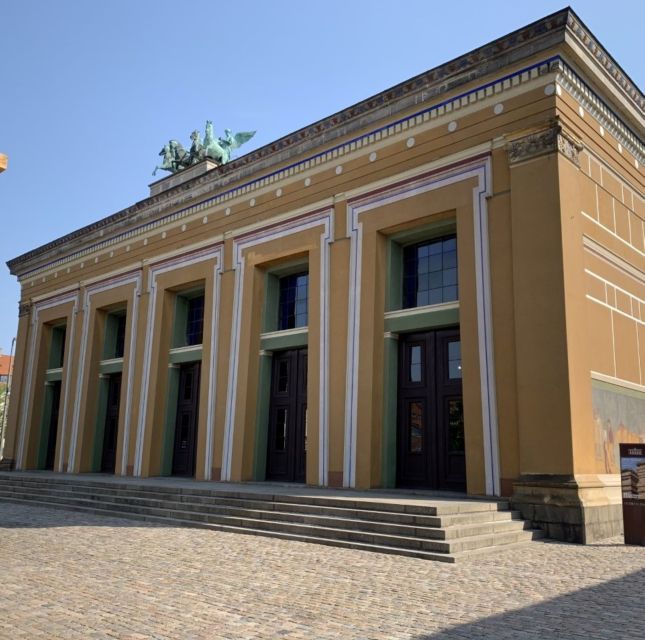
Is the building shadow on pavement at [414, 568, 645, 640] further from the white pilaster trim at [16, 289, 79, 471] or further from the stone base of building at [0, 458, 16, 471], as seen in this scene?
the stone base of building at [0, 458, 16, 471]

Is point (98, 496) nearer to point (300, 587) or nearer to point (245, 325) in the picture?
point (245, 325)

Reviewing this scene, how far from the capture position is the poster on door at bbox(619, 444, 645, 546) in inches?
400

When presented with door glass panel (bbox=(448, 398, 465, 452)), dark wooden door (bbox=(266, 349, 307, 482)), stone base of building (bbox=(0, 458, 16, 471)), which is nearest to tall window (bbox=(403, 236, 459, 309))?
door glass panel (bbox=(448, 398, 465, 452))

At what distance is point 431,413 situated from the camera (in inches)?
545

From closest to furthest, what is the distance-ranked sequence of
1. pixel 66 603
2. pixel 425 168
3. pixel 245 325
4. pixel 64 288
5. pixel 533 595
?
pixel 66 603 → pixel 533 595 → pixel 425 168 → pixel 245 325 → pixel 64 288

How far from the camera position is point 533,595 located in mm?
6500

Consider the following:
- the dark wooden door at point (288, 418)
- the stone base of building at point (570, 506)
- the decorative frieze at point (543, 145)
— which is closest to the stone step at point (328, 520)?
the stone base of building at point (570, 506)

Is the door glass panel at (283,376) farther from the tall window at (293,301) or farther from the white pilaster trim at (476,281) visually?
the white pilaster trim at (476,281)

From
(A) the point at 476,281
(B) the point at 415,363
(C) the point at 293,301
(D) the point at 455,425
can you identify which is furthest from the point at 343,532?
(C) the point at 293,301

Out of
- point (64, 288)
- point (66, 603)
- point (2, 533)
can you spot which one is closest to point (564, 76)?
point (66, 603)

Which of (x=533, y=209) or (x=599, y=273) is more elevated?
(x=533, y=209)

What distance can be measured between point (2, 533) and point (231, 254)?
9.87 meters

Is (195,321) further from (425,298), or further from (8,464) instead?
(8,464)

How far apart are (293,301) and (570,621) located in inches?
504
